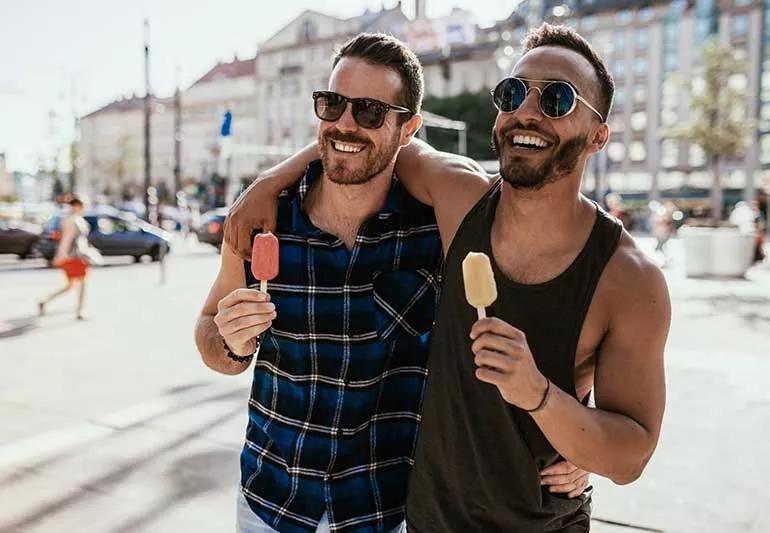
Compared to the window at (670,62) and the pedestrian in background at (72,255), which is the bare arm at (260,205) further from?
the window at (670,62)

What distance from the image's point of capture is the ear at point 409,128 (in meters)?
2.25

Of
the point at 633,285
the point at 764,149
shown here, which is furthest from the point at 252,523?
the point at 764,149

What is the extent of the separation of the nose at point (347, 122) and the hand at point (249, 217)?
33 cm

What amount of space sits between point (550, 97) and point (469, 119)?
5330 cm

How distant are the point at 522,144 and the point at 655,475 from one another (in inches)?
130

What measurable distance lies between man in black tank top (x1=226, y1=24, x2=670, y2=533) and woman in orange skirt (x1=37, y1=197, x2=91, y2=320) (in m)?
9.43

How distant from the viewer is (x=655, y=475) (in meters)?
4.35

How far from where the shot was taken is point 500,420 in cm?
172

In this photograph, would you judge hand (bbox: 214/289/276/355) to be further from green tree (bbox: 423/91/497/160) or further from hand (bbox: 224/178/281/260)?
green tree (bbox: 423/91/497/160)

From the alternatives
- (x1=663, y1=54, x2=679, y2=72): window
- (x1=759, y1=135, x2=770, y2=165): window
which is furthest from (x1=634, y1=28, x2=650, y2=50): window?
(x1=759, y1=135, x2=770, y2=165): window

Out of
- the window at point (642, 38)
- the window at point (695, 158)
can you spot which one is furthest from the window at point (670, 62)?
the window at point (695, 158)

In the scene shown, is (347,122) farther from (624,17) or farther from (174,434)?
(624,17)

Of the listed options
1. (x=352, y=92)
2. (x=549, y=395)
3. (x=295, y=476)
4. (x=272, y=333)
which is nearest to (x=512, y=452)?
(x=549, y=395)

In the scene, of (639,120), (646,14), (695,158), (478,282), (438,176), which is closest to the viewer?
(478,282)
